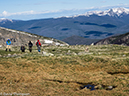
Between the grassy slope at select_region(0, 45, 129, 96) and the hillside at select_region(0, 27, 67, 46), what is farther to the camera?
the hillside at select_region(0, 27, 67, 46)

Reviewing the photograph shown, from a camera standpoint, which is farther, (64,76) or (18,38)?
(18,38)

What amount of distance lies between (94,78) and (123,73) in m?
Answer: 6.11

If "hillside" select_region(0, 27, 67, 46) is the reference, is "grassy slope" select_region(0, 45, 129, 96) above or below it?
below

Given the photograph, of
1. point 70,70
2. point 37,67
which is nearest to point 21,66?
point 37,67

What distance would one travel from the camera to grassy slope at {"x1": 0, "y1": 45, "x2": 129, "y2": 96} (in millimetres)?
21203

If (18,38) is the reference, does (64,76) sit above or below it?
below

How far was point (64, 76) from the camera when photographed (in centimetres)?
2861

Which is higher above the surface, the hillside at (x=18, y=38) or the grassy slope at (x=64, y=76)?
the hillside at (x=18, y=38)

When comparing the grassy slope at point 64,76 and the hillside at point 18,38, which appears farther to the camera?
the hillside at point 18,38

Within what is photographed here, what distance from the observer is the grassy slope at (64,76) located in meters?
21.2

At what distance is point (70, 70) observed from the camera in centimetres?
3222

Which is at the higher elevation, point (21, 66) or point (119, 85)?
point (21, 66)

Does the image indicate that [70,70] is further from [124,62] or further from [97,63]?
[124,62]

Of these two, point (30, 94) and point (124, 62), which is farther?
point (124, 62)
